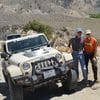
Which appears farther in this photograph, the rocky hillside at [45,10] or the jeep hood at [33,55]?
the rocky hillside at [45,10]

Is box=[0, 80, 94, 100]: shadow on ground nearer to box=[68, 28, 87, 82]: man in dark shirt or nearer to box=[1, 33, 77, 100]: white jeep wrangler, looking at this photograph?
box=[1, 33, 77, 100]: white jeep wrangler

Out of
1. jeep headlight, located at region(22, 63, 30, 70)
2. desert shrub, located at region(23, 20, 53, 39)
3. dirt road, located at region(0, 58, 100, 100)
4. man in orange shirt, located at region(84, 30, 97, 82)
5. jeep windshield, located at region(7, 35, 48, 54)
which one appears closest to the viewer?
jeep headlight, located at region(22, 63, 30, 70)

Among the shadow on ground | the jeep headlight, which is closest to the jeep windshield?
the shadow on ground

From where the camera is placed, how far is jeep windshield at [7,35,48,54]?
1273 cm

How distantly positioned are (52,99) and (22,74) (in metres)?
1.17

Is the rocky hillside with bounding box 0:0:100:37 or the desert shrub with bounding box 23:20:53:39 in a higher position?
the desert shrub with bounding box 23:20:53:39

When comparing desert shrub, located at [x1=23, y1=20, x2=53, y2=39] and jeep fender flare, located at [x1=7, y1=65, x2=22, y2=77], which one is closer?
jeep fender flare, located at [x1=7, y1=65, x2=22, y2=77]

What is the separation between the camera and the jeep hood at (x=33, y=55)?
11250mm

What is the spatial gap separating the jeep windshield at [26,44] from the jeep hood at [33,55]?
0.46 meters

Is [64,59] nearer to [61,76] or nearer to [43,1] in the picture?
[61,76]

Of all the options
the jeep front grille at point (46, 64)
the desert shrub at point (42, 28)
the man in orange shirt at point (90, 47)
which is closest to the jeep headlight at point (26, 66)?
the jeep front grille at point (46, 64)

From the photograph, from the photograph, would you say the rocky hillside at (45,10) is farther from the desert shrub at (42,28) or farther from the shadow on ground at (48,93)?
the shadow on ground at (48,93)

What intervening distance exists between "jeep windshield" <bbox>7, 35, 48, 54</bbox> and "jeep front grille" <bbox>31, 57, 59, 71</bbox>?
1.51 metres

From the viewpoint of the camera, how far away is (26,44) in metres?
12.9
